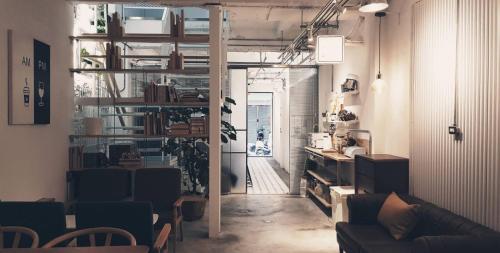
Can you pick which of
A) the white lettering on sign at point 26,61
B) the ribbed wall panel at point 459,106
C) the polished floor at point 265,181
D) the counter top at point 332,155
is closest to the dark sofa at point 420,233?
the ribbed wall panel at point 459,106

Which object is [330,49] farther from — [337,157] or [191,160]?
[191,160]

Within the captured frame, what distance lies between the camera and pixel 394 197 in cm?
393

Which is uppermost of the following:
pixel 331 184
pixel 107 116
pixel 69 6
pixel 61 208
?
pixel 69 6

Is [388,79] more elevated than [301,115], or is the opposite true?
[388,79]

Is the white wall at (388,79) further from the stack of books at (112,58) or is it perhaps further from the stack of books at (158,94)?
the stack of books at (112,58)

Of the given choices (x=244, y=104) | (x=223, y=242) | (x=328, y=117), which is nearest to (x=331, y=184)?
(x=328, y=117)

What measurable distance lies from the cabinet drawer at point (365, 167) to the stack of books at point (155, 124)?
8.08 ft

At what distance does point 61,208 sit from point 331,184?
170 inches

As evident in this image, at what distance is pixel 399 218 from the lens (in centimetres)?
358

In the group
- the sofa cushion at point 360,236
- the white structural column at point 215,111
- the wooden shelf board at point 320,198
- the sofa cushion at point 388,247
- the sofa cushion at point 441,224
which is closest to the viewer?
the sofa cushion at point 441,224

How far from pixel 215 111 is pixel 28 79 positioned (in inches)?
81.7

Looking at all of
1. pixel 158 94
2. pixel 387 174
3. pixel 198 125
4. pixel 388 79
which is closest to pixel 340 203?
pixel 387 174

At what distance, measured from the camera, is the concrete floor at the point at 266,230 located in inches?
183

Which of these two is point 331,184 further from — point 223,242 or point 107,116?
point 107,116
